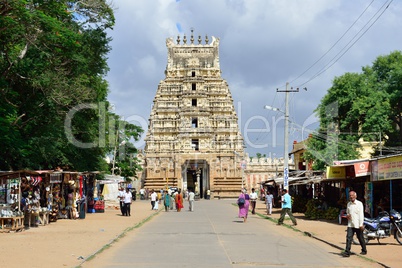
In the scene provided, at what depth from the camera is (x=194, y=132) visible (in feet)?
225

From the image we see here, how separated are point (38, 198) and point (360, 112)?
2681cm

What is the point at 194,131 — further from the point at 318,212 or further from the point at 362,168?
the point at 362,168

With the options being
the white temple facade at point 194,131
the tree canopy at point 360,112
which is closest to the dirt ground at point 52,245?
the tree canopy at point 360,112

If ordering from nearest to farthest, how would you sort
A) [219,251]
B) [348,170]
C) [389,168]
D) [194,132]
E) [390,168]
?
[219,251] < [390,168] < [389,168] < [348,170] < [194,132]

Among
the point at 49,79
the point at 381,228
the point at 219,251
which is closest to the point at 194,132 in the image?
the point at 49,79

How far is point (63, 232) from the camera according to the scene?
19281 mm

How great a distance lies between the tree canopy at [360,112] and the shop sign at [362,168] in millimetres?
18870

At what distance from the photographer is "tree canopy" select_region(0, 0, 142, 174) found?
19969 mm

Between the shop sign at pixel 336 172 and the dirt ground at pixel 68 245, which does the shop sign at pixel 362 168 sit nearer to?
the dirt ground at pixel 68 245

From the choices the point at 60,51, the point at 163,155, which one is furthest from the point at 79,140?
the point at 163,155

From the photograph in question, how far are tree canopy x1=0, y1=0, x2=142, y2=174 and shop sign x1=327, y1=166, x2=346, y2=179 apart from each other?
1224 cm

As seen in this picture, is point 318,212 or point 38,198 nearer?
point 38,198

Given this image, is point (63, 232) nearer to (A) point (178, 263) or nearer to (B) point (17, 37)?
(B) point (17, 37)

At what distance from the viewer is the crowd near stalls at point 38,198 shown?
1934 cm
